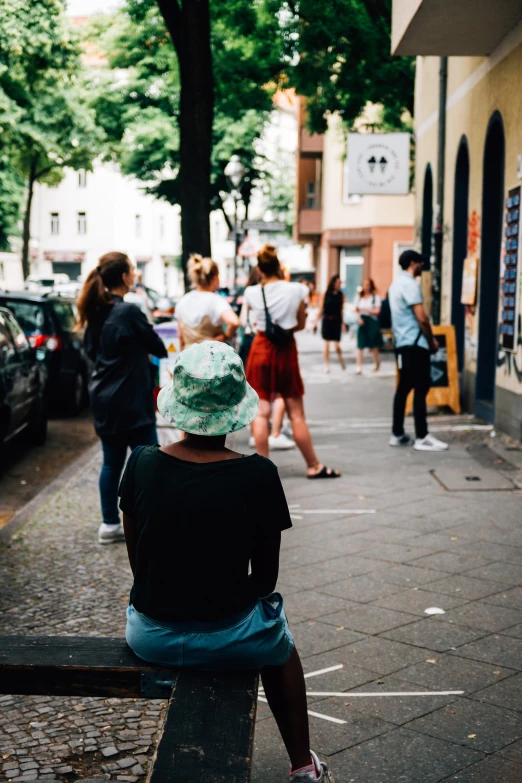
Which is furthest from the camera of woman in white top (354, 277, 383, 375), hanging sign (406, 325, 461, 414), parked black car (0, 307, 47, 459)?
woman in white top (354, 277, 383, 375)

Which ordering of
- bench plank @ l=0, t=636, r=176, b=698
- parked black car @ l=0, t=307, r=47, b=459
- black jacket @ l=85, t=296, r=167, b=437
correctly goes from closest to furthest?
bench plank @ l=0, t=636, r=176, b=698
black jacket @ l=85, t=296, r=167, b=437
parked black car @ l=0, t=307, r=47, b=459

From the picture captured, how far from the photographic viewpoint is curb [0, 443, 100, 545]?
724 centimetres

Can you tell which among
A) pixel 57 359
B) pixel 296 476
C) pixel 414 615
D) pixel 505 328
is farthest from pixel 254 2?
pixel 414 615

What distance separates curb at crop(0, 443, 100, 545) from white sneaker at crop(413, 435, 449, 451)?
3.15m

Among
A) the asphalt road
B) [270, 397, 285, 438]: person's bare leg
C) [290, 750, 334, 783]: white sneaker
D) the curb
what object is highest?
[270, 397, 285, 438]: person's bare leg

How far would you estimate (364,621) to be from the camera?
517 centimetres

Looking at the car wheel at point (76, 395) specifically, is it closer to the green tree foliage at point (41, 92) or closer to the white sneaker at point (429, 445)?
the white sneaker at point (429, 445)

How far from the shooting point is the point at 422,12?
10.1 m

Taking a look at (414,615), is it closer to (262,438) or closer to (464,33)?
(262,438)

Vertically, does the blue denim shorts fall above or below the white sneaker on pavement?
above

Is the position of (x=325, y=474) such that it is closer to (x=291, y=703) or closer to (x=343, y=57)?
(x=291, y=703)

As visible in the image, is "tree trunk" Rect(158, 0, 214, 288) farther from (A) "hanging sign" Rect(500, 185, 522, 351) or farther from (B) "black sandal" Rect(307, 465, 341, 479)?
(B) "black sandal" Rect(307, 465, 341, 479)

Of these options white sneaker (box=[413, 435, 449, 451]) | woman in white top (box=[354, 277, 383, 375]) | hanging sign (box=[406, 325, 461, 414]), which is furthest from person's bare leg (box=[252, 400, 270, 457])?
woman in white top (box=[354, 277, 383, 375])

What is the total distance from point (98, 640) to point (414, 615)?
2.26 metres
